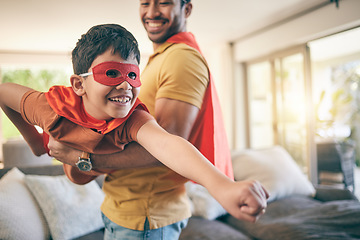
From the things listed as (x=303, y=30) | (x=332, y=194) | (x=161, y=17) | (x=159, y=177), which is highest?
(x=303, y=30)

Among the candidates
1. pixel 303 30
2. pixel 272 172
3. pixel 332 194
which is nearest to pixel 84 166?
pixel 272 172

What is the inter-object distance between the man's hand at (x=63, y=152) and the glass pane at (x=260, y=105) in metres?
4.10

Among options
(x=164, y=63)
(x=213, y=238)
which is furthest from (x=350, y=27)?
(x=164, y=63)

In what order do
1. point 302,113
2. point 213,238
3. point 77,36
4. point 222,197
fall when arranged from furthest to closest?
point 302,113, point 213,238, point 77,36, point 222,197

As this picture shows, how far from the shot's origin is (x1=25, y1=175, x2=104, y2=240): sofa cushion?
147 cm

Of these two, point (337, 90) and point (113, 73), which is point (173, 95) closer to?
point (113, 73)

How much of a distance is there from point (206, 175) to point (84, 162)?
0.27 metres

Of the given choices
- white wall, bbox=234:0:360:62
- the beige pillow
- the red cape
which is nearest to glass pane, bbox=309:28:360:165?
white wall, bbox=234:0:360:62

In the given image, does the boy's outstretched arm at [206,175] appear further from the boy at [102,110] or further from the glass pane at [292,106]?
the glass pane at [292,106]

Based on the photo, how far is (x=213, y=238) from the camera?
5.48ft

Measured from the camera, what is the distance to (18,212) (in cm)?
133

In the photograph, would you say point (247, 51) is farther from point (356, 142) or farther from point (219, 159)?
point (219, 159)

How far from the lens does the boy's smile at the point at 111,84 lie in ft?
1.34

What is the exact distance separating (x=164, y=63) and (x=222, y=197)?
1.10 ft
